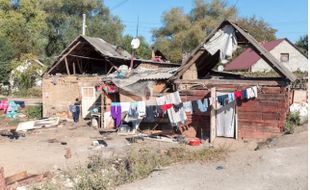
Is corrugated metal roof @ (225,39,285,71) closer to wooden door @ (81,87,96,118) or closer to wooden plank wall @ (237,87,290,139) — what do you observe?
wooden door @ (81,87,96,118)

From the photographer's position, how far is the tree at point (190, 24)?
49281 mm

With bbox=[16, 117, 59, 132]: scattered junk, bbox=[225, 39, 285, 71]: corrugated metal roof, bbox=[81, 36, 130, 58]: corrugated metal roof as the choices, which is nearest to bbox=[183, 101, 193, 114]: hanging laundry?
bbox=[81, 36, 130, 58]: corrugated metal roof

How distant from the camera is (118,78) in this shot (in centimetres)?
1903

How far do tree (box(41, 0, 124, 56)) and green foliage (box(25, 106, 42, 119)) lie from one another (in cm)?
2364

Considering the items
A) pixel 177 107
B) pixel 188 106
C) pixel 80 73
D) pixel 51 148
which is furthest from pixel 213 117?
pixel 80 73

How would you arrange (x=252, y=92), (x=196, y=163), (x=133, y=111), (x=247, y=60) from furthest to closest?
(x=247, y=60) < (x=133, y=111) < (x=252, y=92) < (x=196, y=163)

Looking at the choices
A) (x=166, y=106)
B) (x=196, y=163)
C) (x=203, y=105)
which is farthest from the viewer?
(x=166, y=106)

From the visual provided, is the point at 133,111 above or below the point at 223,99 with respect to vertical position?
below

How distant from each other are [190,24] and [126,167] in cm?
4200

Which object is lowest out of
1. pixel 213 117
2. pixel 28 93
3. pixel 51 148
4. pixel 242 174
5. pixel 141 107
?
pixel 51 148

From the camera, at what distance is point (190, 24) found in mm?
50844

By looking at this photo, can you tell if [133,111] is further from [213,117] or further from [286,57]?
[286,57]

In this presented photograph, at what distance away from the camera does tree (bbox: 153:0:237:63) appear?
49281 millimetres

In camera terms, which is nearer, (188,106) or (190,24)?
(188,106)
